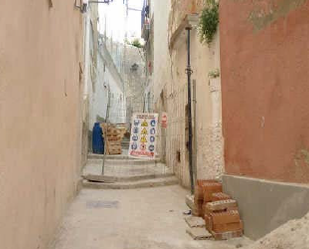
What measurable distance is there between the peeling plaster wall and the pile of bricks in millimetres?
392

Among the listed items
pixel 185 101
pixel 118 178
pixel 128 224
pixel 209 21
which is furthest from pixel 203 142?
pixel 118 178

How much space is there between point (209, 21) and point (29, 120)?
4.31 m

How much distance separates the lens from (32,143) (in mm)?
2936

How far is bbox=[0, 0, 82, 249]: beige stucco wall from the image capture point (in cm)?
215

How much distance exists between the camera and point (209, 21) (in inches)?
246

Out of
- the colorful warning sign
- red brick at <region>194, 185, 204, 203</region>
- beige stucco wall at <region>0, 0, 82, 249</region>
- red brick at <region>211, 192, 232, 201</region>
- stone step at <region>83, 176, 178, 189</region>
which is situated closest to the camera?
beige stucco wall at <region>0, 0, 82, 249</region>

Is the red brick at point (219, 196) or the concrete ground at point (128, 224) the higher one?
the red brick at point (219, 196)

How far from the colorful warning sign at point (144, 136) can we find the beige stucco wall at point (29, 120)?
481 cm

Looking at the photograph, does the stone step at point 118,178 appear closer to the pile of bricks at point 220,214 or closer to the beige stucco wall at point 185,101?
the beige stucco wall at point 185,101

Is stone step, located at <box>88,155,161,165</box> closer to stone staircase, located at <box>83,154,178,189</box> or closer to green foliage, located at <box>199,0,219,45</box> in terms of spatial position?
stone staircase, located at <box>83,154,178,189</box>

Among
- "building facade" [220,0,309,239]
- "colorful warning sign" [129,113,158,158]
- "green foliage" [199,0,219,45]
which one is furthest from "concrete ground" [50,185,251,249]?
"green foliage" [199,0,219,45]

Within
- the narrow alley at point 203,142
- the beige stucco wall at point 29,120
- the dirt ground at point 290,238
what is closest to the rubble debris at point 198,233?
the narrow alley at point 203,142

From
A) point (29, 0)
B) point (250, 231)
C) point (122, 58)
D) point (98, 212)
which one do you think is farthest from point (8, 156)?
point (122, 58)

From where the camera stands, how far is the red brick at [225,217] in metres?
4.31
